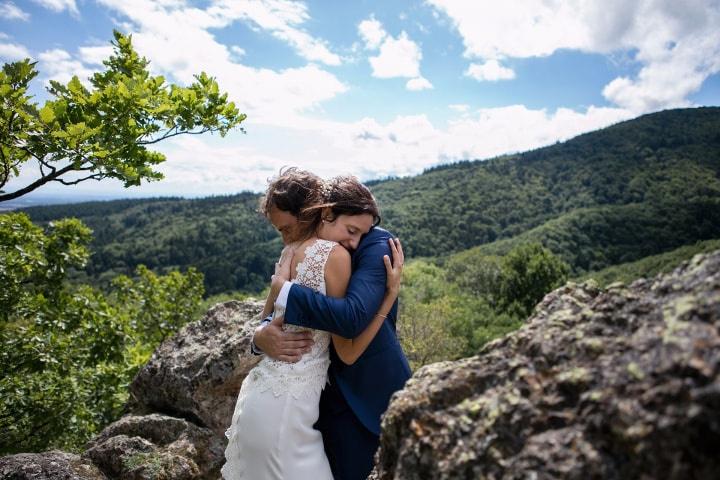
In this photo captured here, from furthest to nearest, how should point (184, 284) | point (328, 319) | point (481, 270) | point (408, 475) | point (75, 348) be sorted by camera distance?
point (481, 270) → point (184, 284) → point (75, 348) → point (328, 319) → point (408, 475)

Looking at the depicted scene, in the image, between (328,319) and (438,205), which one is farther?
(438,205)

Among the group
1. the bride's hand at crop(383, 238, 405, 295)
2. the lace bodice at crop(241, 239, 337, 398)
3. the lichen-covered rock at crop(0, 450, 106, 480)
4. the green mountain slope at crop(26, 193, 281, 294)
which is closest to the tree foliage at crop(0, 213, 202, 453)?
the lichen-covered rock at crop(0, 450, 106, 480)

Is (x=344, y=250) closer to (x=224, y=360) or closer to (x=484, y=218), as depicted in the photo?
(x=224, y=360)

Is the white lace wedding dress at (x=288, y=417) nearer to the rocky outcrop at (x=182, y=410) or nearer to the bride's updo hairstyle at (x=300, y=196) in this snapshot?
the bride's updo hairstyle at (x=300, y=196)

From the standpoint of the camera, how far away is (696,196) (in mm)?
110500

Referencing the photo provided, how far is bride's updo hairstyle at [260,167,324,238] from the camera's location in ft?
11.0

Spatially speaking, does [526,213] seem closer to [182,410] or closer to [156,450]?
[182,410]

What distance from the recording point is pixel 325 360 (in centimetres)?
326

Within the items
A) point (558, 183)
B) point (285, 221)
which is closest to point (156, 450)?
point (285, 221)

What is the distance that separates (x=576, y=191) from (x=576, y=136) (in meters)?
58.0

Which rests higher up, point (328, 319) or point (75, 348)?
point (328, 319)

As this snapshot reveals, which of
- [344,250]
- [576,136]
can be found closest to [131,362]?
[344,250]

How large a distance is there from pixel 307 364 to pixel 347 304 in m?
0.70

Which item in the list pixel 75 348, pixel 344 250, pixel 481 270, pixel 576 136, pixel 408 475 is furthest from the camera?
pixel 576 136
